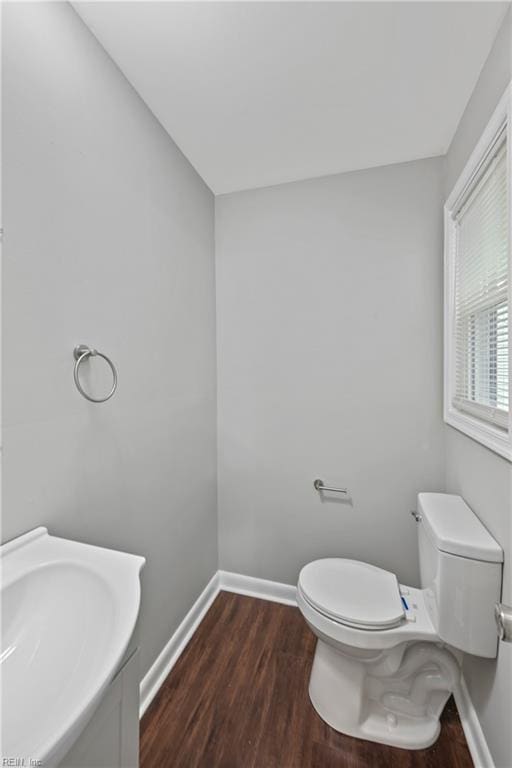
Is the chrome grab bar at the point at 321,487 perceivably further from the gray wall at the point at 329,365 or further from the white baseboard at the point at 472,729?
the white baseboard at the point at 472,729

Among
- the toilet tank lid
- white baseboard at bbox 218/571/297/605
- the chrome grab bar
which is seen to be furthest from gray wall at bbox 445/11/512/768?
white baseboard at bbox 218/571/297/605

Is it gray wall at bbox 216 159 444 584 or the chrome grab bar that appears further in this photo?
the chrome grab bar

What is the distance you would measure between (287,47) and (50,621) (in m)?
1.81

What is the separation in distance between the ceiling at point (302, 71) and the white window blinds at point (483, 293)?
40cm

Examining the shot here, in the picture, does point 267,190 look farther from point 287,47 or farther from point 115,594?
point 115,594

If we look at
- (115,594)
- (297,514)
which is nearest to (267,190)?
(297,514)

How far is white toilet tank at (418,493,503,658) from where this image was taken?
1045 millimetres

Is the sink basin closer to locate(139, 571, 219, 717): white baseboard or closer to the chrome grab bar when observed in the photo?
locate(139, 571, 219, 717): white baseboard

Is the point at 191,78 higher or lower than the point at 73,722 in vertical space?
higher

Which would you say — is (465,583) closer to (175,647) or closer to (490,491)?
(490,491)

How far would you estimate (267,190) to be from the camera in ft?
6.32

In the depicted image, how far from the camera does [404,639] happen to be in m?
1.19

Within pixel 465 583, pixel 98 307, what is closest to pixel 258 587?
pixel 465 583

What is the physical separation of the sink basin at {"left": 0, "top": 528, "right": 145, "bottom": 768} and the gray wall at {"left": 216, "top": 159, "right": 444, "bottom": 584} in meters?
1.24
